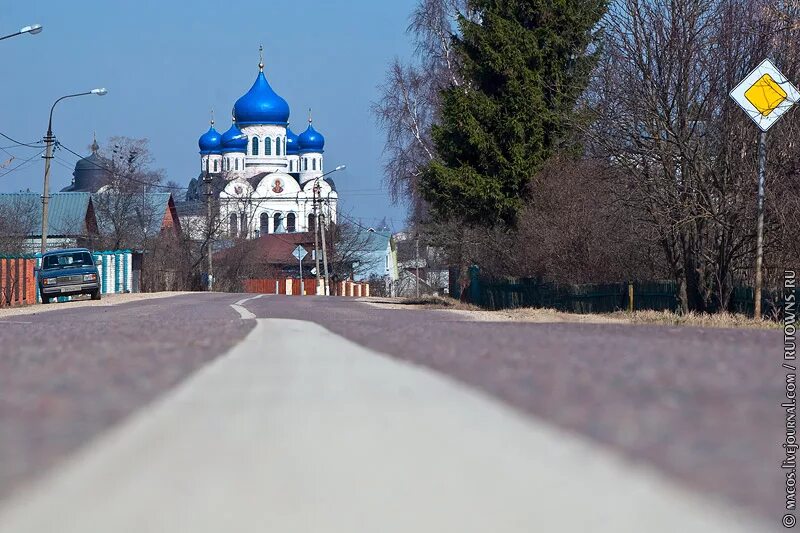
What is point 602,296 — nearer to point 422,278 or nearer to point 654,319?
point 654,319

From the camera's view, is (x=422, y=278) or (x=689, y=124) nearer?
(x=689, y=124)

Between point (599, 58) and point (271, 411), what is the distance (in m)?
25.1

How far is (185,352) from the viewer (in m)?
8.79

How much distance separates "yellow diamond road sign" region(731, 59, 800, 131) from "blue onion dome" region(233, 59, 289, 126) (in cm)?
11774

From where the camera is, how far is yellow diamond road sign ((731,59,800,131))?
18.9m

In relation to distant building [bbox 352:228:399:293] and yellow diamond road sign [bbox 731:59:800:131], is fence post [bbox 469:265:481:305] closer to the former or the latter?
yellow diamond road sign [bbox 731:59:800:131]

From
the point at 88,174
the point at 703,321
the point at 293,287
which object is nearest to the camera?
the point at 703,321

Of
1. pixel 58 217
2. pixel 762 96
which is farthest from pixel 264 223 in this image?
pixel 762 96

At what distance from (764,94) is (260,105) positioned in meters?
118

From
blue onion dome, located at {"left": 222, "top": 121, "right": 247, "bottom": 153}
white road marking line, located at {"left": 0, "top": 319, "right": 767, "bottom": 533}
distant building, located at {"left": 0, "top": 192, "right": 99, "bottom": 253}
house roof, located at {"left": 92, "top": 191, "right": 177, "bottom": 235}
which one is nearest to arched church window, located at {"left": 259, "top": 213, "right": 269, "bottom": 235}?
blue onion dome, located at {"left": 222, "top": 121, "right": 247, "bottom": 153}

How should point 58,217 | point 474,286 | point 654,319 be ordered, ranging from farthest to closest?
point 58,217, point 474,286, point 654,319

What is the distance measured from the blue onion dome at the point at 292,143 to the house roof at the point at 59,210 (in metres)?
54.4

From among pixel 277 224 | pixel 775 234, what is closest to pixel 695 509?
pixel 775 234

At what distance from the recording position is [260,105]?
134 metres
